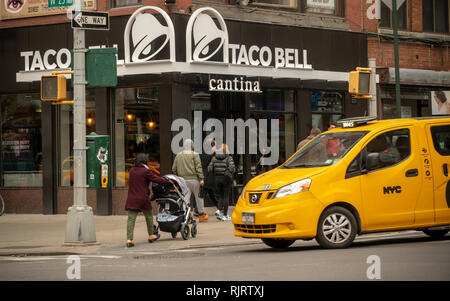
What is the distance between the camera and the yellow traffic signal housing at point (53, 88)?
615 inches

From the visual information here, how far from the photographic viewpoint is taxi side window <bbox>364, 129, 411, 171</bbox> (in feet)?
42.7

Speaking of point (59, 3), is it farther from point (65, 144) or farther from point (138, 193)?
point (65, 144)

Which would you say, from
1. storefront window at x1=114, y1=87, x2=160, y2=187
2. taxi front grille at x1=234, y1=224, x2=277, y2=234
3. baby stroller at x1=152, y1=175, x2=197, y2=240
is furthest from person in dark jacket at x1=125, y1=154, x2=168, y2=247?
storefront window at x1=114, y1=87, x2=160, y2=187

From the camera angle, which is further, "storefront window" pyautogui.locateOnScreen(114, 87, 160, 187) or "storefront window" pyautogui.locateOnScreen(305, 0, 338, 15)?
"storefront window" pyautogui.locateOnScreen(305, 0, 338, 15)

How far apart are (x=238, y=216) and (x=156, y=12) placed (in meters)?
9.09

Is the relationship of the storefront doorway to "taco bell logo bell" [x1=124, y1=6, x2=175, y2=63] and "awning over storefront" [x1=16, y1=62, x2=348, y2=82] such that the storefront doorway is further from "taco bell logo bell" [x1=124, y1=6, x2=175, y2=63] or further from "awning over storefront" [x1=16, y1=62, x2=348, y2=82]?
"taco bell logo bell" [x1=124, y1=6, x2=175, y2=63]

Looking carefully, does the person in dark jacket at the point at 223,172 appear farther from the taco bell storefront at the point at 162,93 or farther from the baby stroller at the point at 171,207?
the baby stroller at the point at 171,207

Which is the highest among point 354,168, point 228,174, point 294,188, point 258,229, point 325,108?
point 325,108

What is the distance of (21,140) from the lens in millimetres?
23234

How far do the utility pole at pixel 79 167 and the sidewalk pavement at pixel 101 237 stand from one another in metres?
0.27

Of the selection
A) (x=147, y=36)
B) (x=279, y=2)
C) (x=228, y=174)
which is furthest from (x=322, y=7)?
(x=228, y=174)

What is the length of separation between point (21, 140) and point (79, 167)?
324 inches

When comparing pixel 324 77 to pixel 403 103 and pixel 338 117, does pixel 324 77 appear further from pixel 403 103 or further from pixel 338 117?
pixel 403 103
